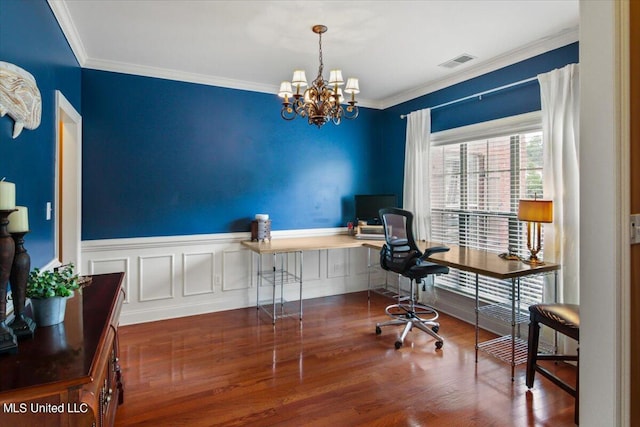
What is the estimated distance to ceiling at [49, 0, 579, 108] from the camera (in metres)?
2.55

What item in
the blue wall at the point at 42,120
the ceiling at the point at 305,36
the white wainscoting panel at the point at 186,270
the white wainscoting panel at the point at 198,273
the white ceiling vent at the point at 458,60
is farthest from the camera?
the white wainscoting panel at the point at 198,273

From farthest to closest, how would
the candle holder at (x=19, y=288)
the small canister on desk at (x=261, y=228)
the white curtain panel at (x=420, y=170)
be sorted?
the white curtain panel at (x=420, y=170)
the small canister on desk at (x=261, y=228)
the candle holder at (x=19, y=288)

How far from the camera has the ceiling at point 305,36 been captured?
8.36 feet

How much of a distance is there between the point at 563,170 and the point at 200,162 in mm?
3459

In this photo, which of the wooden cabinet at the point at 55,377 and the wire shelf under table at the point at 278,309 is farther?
the wire shelf under table at the point at 278,309

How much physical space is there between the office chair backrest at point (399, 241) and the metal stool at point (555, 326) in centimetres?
104

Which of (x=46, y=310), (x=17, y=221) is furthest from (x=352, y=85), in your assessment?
(x=46, y=310)

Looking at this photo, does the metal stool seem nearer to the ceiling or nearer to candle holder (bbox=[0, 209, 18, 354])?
the ceiling

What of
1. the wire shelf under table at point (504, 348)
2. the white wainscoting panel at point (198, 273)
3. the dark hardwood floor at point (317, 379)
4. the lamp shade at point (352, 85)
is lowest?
the dark hardwood floor at point (317, 379)

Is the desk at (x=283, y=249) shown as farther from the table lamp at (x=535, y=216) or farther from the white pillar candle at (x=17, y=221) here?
the white pillar candle at (x=17, y=221)

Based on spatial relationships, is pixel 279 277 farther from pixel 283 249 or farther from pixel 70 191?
pixel 70 191

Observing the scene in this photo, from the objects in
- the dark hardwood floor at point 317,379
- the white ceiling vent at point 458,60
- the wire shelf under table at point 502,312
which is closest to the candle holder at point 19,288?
the dark hardwood floor at point 317,379

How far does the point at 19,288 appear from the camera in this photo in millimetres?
1294

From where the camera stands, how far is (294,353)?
3.02 meters
